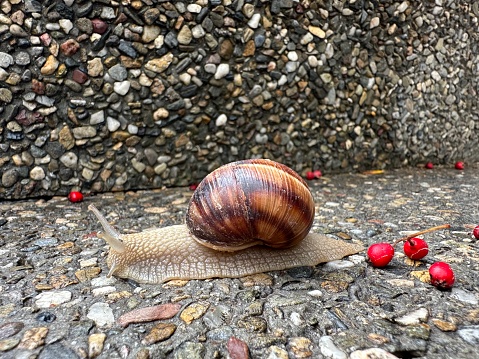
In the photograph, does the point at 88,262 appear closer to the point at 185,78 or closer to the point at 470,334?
the point at 470,334

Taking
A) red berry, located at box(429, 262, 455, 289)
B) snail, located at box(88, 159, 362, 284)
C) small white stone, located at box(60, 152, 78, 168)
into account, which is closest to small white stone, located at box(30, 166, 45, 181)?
small white stone, located at box(60, 152, 78, 168)

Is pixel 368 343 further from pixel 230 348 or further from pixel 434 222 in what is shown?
pixel 434 222

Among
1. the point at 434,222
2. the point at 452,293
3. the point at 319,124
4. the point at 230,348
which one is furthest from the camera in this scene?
the point at 319,124

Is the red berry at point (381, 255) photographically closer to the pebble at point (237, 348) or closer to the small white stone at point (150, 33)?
the pebble at point (237, 348)

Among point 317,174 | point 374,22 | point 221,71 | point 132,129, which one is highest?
point 374,22

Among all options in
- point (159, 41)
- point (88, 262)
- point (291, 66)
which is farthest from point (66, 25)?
point (291, 66)

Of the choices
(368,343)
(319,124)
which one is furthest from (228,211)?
(319,124)
